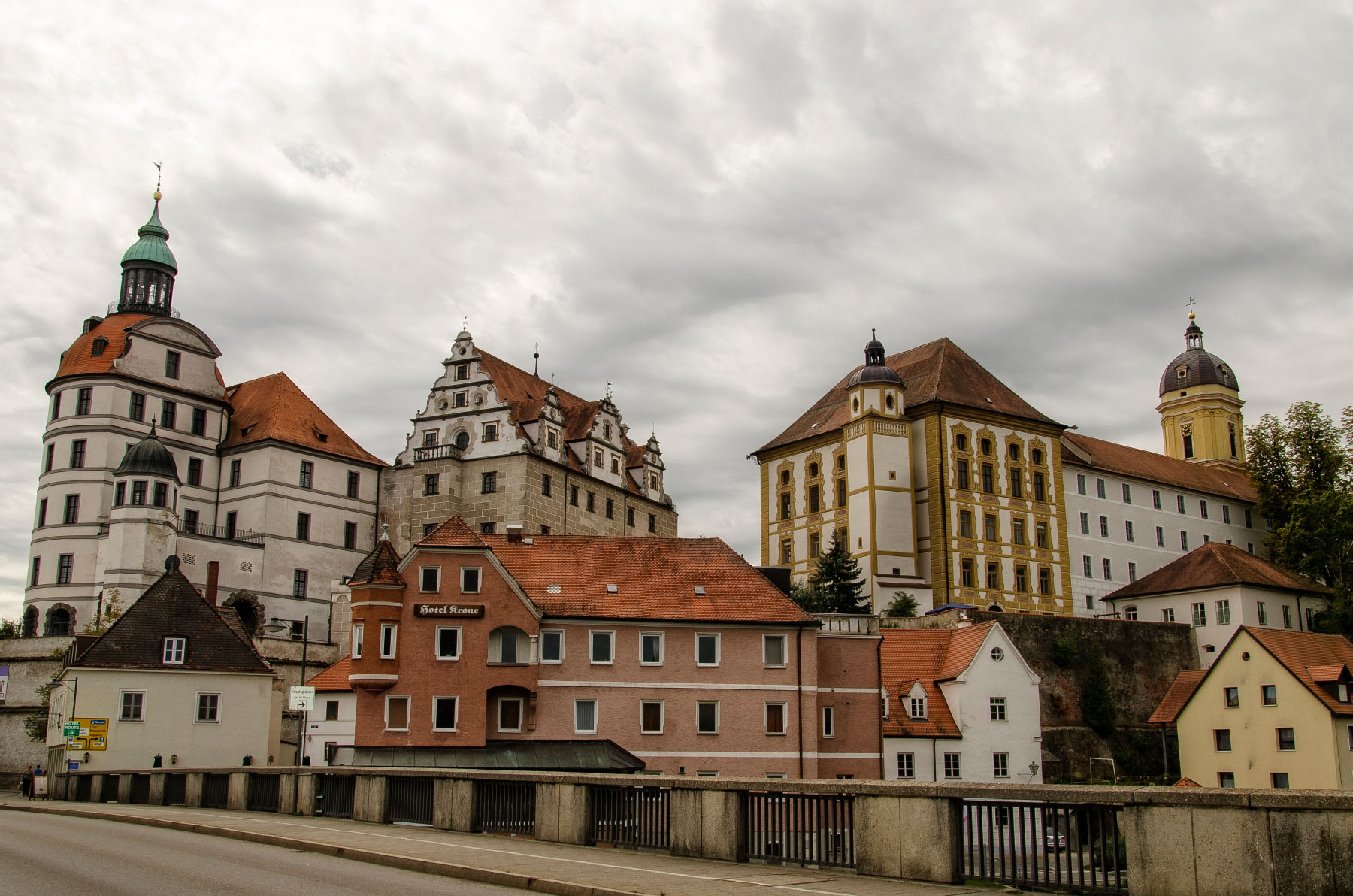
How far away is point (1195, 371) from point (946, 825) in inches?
4563

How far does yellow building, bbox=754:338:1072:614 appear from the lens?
7556 cm

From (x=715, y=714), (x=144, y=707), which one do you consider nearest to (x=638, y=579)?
(x=715, y=714)

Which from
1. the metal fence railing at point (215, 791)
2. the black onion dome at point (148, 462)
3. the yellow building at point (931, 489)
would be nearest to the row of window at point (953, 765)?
the yellow building at point (931, 489)

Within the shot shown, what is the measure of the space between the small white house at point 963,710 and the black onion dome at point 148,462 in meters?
40.5

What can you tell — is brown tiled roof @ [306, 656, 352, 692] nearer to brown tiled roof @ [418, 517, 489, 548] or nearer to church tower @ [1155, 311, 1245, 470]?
brown tiled roof @ [418, 517, 489, 548]

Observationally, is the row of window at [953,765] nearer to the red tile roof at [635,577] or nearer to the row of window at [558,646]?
the row of window at [558,646]

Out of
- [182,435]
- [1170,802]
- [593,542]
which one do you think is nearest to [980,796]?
[1170,802]

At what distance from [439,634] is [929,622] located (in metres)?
29.8

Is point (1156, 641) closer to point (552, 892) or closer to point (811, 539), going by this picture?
point (811, 539)

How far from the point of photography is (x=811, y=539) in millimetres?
81438

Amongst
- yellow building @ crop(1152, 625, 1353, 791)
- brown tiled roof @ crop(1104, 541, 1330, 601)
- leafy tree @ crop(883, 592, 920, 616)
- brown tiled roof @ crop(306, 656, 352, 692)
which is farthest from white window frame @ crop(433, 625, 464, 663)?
brown tiled roof @ crop(1104, 541, 1330, 601)

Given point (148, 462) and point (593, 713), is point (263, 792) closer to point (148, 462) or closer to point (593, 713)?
point (593, 713)

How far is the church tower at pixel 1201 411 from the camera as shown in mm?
114562

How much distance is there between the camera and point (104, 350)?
75562 mm
